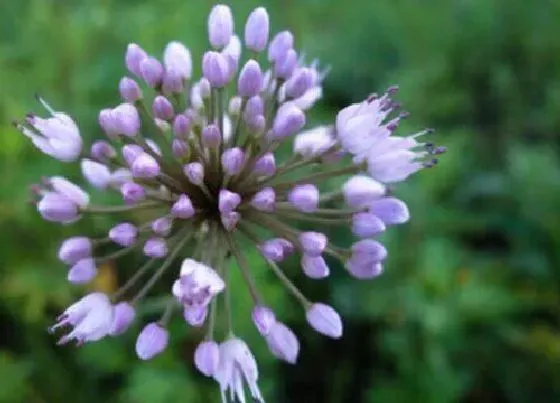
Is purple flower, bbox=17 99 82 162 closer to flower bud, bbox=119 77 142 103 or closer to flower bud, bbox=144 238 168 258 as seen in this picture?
flower bud, bbox=119 77 142 103

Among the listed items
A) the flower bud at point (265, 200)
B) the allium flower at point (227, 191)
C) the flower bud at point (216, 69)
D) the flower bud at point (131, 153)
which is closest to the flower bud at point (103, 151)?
the allium flower at point (227, 191)

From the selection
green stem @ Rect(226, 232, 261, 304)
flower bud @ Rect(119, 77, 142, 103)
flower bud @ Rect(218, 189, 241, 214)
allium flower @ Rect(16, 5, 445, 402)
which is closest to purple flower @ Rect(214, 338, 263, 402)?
allium flower @ Rect(16, 5, 445, 402)

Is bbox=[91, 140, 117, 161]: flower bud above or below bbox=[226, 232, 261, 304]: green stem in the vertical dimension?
above

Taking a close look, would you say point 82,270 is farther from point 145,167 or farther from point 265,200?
point 265,200

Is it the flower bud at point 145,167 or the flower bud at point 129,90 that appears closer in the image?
the flower bud at point 145,167

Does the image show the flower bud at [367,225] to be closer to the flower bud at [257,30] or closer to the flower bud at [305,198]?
the flower bud at [305,198]

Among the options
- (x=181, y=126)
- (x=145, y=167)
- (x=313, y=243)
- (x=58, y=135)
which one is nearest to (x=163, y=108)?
(x=181, y=126)
